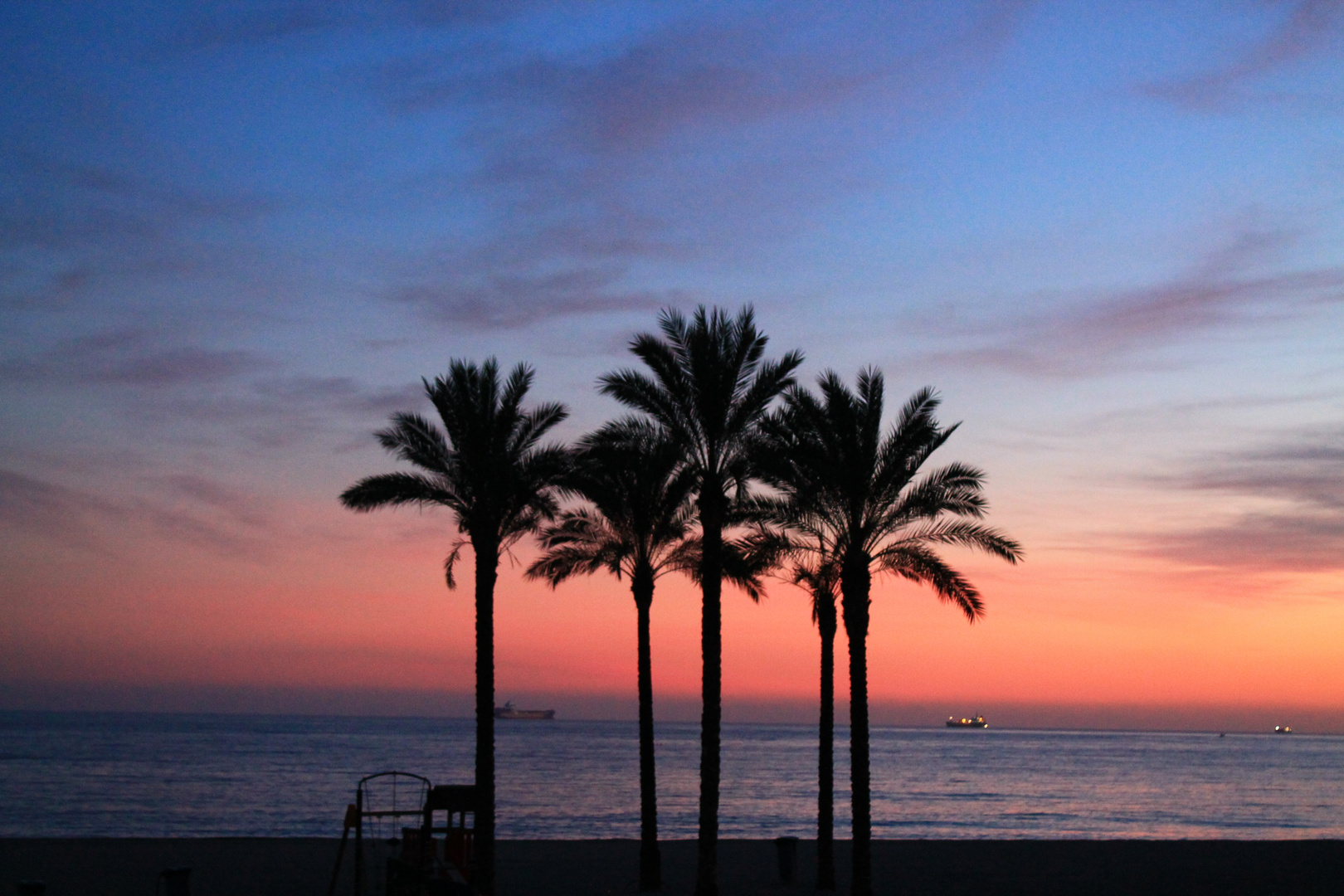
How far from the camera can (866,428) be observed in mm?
23500

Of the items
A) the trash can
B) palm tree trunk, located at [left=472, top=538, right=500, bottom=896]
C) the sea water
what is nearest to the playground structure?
palm tree trunk, located at [left=472, top=538, right=500, bottom=896]

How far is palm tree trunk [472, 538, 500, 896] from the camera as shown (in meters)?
24.0

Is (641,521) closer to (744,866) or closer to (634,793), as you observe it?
(744,866)

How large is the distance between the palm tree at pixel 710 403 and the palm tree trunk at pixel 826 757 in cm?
308

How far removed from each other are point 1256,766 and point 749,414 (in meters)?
143

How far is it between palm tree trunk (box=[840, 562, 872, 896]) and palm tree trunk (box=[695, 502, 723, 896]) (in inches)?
106

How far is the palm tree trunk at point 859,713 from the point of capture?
2241 centimetres

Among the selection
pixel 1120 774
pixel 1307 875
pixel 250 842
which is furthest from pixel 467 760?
pixel 1307 875

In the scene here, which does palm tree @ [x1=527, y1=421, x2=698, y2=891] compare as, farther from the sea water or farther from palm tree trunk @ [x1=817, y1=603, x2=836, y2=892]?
the sea water

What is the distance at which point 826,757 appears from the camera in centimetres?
2570

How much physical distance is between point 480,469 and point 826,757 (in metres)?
10.3

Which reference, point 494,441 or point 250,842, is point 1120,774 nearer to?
point 250,842

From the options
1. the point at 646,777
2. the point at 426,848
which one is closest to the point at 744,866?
the point at 646,777

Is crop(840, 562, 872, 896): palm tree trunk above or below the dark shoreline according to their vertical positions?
above
